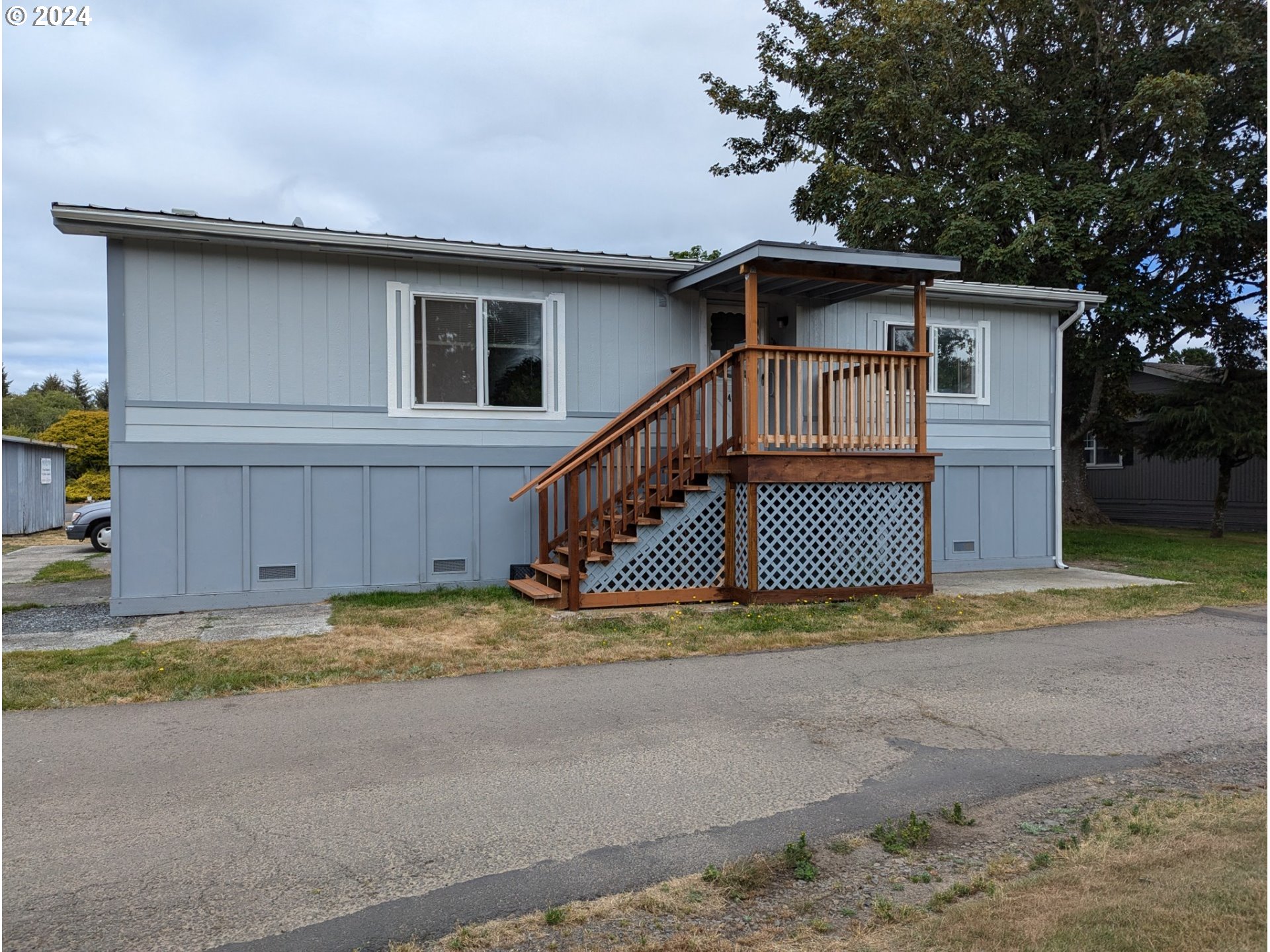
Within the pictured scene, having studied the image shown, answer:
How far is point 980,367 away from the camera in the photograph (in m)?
13.2

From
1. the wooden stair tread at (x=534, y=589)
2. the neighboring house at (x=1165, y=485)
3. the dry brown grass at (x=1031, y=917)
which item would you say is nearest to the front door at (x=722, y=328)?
the wooden stair tread at (x=534, y=589)

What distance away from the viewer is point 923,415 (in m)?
10.5

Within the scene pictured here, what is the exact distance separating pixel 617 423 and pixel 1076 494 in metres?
15.1

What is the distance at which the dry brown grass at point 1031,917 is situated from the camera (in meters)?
2.75


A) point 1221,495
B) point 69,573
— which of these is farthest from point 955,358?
point 69,573

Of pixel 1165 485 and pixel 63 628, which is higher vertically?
pixel 1165 485

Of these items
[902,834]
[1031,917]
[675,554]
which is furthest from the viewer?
[675,554]

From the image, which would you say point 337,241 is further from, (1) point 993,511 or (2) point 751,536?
(1) point 993,511

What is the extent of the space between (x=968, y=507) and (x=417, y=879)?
435 inches

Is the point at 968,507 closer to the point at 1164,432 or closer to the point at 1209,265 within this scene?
the point at 1164,432

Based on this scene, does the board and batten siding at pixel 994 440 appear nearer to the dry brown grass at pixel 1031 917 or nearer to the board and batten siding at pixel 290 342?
the board and batten siding at pixel 290 342

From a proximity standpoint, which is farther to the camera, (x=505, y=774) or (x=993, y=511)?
(x=993, y=511)

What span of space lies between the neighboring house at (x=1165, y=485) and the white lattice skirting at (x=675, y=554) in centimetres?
1575

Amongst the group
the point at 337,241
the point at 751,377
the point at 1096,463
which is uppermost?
the point at 337,241
